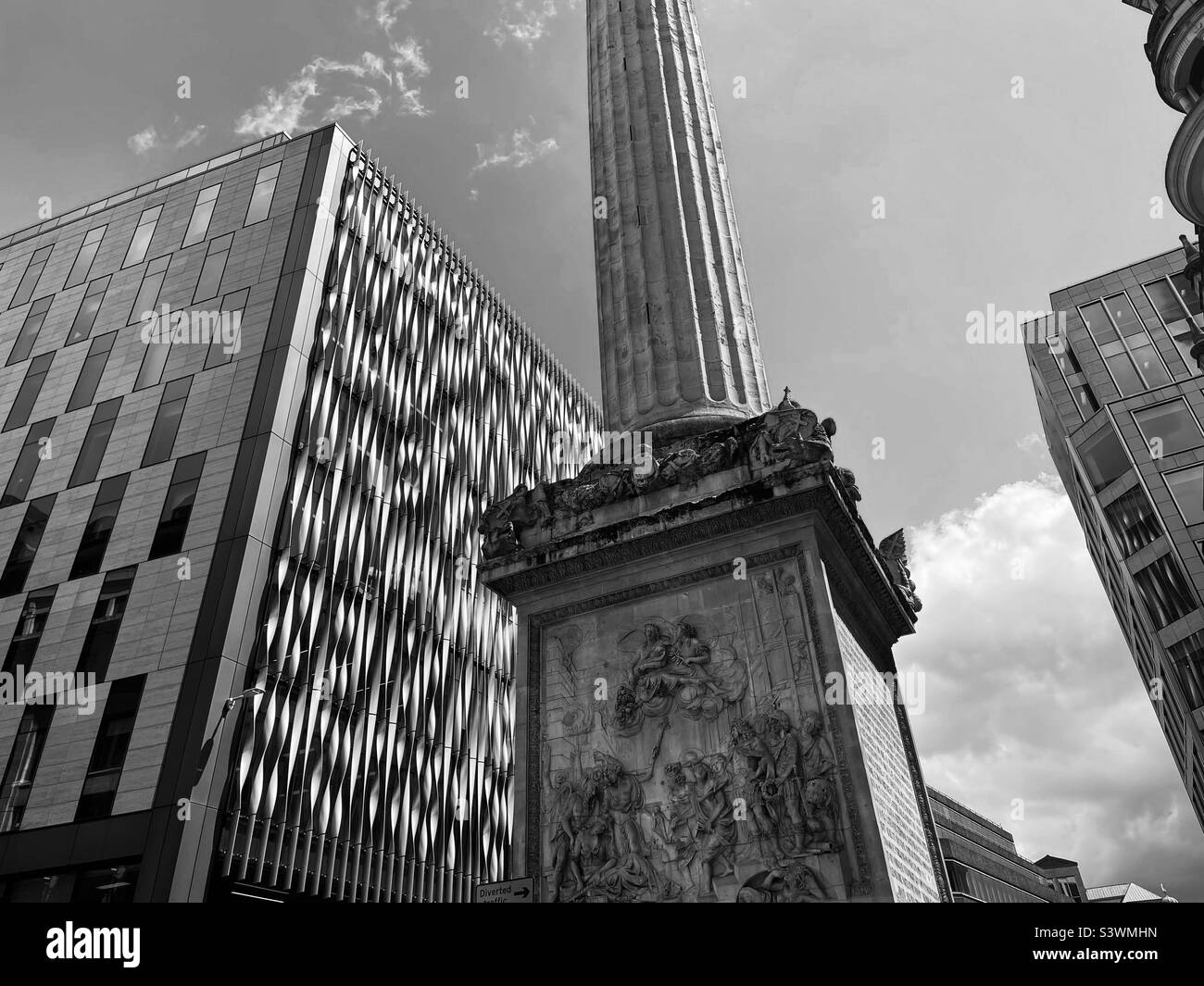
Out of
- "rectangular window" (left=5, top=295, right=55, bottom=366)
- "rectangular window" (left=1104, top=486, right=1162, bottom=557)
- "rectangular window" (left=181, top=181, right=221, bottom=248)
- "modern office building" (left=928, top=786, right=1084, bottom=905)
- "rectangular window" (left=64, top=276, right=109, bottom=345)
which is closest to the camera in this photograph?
"rectangular window" (left=64, top=276, right=109, bottom=345)

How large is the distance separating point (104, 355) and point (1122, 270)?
228 ft

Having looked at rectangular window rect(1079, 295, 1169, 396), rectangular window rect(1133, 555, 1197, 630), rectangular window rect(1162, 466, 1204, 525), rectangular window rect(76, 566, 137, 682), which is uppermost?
rectangular window rect(1079, 295, 1169, 396)

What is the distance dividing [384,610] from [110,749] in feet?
42.4

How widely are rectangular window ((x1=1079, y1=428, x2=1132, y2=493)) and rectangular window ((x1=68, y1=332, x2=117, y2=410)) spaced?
61.4 m

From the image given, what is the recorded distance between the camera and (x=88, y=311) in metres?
45.1

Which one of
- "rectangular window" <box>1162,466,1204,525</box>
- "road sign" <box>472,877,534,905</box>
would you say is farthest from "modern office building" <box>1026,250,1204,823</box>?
"road sign" <box>472,877,534,905</box>

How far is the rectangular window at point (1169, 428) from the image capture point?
57.0m

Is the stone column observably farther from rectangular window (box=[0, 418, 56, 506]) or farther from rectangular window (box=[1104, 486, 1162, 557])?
rectangular window (box=[1104, 486, 1162, 557])

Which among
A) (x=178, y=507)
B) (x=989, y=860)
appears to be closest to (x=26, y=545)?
(x=178, y=507)

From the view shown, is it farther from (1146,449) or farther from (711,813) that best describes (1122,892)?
(711,813)

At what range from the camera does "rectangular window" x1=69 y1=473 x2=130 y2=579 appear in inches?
1422

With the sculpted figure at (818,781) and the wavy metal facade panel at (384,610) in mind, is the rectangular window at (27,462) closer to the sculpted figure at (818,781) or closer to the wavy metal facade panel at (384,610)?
the wavy metal facade panel at (384,610)

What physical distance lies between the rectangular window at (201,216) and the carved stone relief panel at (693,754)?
3833 centimetres
